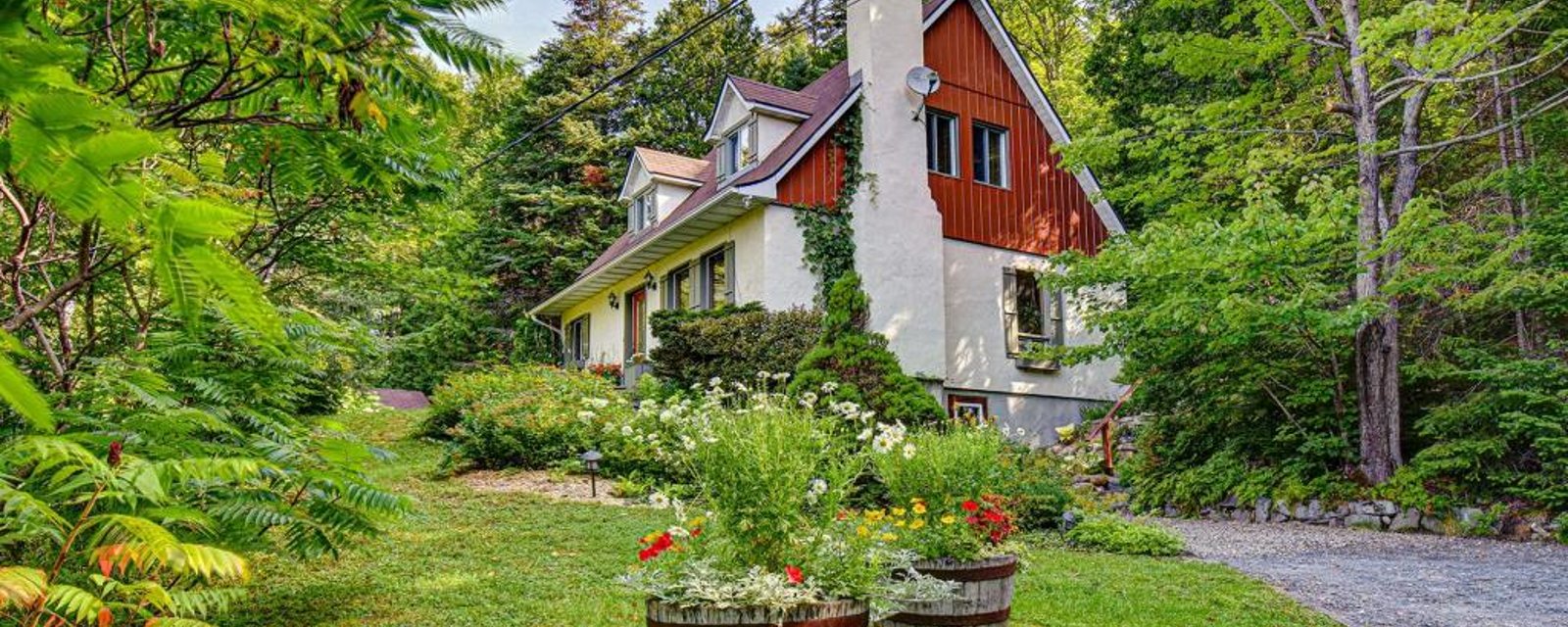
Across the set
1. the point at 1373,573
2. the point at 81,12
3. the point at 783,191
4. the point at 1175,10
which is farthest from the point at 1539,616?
the point at 1175,10

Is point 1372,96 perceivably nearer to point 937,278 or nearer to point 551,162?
point 937,278

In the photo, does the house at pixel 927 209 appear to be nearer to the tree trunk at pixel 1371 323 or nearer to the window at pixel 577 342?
the tree trunk at pixel 1371 323

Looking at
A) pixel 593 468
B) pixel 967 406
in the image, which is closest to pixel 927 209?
pixel 967 406

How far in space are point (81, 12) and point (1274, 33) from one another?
14.2 m

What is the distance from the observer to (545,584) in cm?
614

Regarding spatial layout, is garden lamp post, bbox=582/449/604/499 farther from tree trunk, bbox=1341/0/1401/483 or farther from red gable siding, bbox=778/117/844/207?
tree trunk, bbox=1341/0/1401/483

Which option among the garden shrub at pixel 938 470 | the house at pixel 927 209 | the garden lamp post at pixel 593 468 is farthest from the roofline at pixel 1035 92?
the garden shrub at pixel 938 470

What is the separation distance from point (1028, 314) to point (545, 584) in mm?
13190

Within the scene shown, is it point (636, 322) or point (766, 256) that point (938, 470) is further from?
point (636, 322)

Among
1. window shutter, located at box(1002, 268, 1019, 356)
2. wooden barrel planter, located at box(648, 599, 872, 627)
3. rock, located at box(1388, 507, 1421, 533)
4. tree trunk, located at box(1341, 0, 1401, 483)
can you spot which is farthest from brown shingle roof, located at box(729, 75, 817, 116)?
wooden barrel planter, located at box(648, 599, 872, 627)

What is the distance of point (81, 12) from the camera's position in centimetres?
268

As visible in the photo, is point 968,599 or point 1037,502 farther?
point 1037,502

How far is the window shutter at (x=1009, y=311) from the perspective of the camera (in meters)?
17.2

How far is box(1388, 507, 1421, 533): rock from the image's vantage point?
32.6 ft
